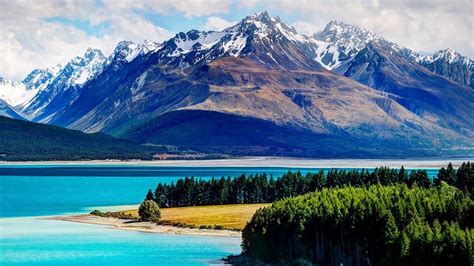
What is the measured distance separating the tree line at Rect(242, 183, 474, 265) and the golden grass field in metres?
41.8

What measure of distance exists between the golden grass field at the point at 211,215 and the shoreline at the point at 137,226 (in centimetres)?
376

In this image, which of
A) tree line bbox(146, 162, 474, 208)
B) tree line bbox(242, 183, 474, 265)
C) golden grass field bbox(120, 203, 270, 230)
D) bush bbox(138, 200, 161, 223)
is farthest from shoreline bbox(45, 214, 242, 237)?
tree line bbox(242, 183, 474, 265)

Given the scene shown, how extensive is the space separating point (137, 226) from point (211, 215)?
1758 centimetres

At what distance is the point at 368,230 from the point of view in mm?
96250

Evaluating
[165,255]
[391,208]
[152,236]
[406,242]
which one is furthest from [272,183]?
[406,242]

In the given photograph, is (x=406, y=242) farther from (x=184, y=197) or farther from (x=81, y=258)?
(x=184, y=197)

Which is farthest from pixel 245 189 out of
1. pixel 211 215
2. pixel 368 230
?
pixel 368 230

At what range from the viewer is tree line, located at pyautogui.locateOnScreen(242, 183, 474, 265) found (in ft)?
279

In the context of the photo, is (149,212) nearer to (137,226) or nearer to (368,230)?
(137,226)

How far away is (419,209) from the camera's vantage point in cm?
9962

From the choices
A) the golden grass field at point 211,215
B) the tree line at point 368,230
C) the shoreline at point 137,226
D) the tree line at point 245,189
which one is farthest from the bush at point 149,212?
the tree line at point 368,230

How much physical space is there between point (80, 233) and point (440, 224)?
232ft

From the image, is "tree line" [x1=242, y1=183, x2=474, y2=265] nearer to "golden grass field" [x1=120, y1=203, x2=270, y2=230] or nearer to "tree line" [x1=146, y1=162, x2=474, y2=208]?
"golden grass field" [x1=120, y1=203, x2=270, y2=230]

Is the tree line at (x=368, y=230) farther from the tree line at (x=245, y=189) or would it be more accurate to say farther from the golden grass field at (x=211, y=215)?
the tree line at (x=245, y=189)
